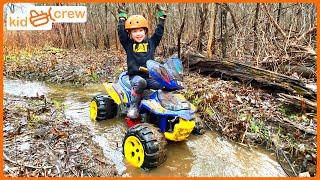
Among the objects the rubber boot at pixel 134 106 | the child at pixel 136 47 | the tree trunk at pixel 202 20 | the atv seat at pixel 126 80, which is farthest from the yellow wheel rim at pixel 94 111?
the tree trunk at pixel 202 20

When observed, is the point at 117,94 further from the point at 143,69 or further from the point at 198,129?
the point at 198,129

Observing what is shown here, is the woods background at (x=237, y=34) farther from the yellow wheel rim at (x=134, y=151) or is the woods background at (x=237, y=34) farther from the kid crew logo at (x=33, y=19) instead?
the yellow wheel rim at (x=134, y=151)

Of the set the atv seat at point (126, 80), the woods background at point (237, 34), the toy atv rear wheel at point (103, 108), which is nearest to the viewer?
the atv seat at point (126, 80)

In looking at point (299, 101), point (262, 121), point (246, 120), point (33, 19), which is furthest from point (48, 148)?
point (299, 101)

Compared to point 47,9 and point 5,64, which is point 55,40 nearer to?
point 5,64

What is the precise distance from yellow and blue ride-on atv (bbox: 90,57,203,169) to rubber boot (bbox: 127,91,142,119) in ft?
0.26

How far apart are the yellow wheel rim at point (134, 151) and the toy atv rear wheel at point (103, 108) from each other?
5.41 ft

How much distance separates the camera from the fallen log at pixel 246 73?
6.17 metres

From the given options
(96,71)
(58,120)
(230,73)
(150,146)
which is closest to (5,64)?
(96,71)

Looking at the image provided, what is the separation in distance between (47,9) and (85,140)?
3699mm

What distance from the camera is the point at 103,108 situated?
6.10 metres

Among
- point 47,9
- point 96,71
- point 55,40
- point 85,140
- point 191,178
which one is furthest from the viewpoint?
point 55,40

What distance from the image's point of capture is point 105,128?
583 centimetres

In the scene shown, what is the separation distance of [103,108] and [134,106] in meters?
1.00
